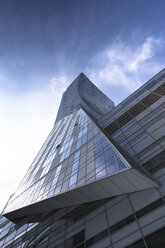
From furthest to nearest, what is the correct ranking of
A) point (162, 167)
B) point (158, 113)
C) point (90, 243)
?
point (158, 113)
point (162, 167)
point (90, 243)

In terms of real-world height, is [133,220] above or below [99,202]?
below

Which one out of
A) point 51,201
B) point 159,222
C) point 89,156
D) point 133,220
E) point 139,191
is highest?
point 89,156

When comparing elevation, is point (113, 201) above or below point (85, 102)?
below

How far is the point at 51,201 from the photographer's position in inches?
613

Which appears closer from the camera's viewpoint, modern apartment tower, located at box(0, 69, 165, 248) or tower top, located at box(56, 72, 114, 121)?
modern apartment tower, located at box(0, 69, 165, 248)

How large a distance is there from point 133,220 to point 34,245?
11.1 metres

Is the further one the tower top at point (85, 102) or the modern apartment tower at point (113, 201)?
the tower top at point (85, 102)

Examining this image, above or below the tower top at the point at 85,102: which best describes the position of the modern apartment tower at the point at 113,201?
below

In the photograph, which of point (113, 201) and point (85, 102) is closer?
point (113, 201)

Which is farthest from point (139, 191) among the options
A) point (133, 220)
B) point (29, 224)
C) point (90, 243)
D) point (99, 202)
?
point (29, 224)

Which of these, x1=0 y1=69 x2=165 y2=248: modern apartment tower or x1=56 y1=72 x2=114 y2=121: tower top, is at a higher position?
x1=56 y1=72 x2=114 y2=121: tower top

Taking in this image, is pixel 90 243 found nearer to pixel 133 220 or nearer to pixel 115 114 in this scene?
pixel 133 220

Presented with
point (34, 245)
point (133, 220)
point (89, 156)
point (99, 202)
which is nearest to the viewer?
point (133, 220)

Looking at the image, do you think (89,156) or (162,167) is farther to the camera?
(89,156)
